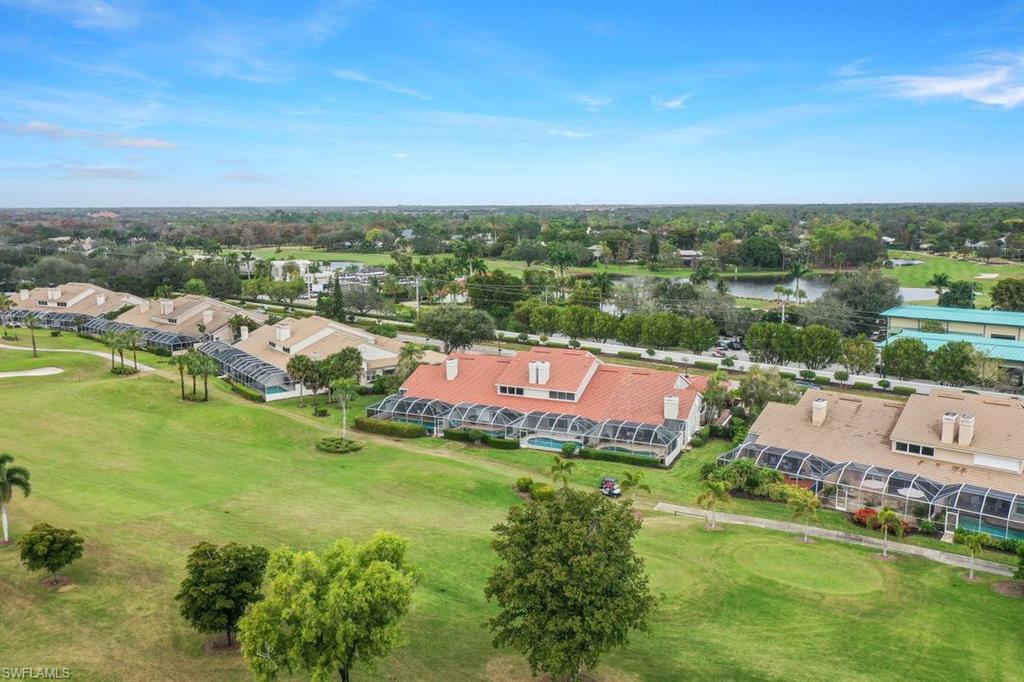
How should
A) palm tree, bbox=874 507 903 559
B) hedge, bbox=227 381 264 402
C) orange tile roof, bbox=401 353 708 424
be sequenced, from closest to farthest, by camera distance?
palm tree, bbox=874 507 903 559 < orange tile roof, bbox=401 353 708 424 < hedge, bbox=227 381 264 402

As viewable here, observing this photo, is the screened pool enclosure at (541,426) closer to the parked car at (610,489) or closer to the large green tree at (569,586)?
the parked car at (610,489)

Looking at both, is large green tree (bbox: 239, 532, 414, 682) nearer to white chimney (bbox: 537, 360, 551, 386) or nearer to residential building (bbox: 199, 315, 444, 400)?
white chimney (bbox: 537, 360, 551, 386)

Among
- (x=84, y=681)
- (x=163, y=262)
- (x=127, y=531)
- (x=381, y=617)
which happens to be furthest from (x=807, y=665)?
(x=163, y=262)

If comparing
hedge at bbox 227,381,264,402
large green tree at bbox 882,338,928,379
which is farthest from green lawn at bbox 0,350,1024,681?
large green tree at bbox 882,338,928,379

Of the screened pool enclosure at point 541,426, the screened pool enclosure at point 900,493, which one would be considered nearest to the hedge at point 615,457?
the screened pool enclosure at point 541,426

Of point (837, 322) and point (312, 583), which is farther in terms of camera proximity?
point (837, 322)

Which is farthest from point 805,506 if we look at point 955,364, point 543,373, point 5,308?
point 5,308

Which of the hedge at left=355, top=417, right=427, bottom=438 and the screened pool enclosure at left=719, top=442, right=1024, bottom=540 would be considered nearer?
the screened pool enclosure at left=719, top=442, right=1024, bottom=540

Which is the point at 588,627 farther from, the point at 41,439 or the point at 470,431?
the point at 41,439
